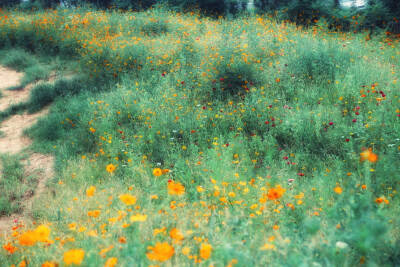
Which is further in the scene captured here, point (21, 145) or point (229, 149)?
point (21, 145)

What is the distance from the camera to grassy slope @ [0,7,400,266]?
2080mm

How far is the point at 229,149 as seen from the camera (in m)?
3.79

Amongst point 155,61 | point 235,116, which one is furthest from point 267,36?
point 235,116

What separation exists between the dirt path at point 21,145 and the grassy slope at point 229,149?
0.91 ft

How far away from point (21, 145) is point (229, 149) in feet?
13.9

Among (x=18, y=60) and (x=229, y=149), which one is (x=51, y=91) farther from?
(x=229, y=149)

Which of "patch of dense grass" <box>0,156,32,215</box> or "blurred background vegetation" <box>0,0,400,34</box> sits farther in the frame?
"blurred background vegetation" <box>0,0,400,34</box>

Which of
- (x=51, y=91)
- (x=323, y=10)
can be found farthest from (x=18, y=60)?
(x=323, y=10)

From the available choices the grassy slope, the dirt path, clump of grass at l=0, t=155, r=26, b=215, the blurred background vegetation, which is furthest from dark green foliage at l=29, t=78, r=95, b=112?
the blurred background vegetation

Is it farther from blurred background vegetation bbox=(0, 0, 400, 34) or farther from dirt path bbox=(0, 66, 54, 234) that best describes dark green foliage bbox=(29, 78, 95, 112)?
blurred background vegetation bbox=(0, 0, 400, 34)

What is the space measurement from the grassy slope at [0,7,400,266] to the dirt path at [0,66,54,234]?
0.91ft

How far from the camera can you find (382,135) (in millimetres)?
3555

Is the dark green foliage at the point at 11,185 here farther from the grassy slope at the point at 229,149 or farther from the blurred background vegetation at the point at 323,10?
the blurred background vegetation at the point at 323,10

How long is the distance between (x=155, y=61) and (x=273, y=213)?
5297 mm
